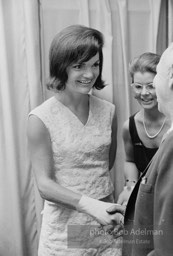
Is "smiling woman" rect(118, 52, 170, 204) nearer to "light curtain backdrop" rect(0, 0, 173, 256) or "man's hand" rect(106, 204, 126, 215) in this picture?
"man's hand" rect(106, 204, 126, 215)

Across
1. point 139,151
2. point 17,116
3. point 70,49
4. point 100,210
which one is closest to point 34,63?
point 17,116

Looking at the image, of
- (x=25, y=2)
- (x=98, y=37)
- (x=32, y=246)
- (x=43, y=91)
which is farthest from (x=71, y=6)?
(x=32, y=246)

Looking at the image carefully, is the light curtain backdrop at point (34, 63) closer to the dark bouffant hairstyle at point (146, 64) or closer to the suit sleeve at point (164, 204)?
the dark bouffant hairstyle at point (146, 64)

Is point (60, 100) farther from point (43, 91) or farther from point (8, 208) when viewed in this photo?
point (8, 208)

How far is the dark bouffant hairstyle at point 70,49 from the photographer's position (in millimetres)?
1256

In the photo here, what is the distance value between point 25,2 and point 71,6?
0.22 m

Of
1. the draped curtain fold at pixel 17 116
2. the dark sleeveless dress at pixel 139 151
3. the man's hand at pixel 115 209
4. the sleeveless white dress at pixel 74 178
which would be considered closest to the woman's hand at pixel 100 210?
the man's hand at pixel 115 209

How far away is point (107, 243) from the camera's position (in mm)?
1354

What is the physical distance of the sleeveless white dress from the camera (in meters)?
1.30

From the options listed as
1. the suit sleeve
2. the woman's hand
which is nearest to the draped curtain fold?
the woman's hand

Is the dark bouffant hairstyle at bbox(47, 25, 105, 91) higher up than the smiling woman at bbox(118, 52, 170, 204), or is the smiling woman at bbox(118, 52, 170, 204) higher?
the dark bouffant hairstyle at bbox(47, 25, 105, 91)

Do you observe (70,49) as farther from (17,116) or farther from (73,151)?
(17,116)

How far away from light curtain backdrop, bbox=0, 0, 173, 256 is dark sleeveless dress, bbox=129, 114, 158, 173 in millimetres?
374

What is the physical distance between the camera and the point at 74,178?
1325 mm
